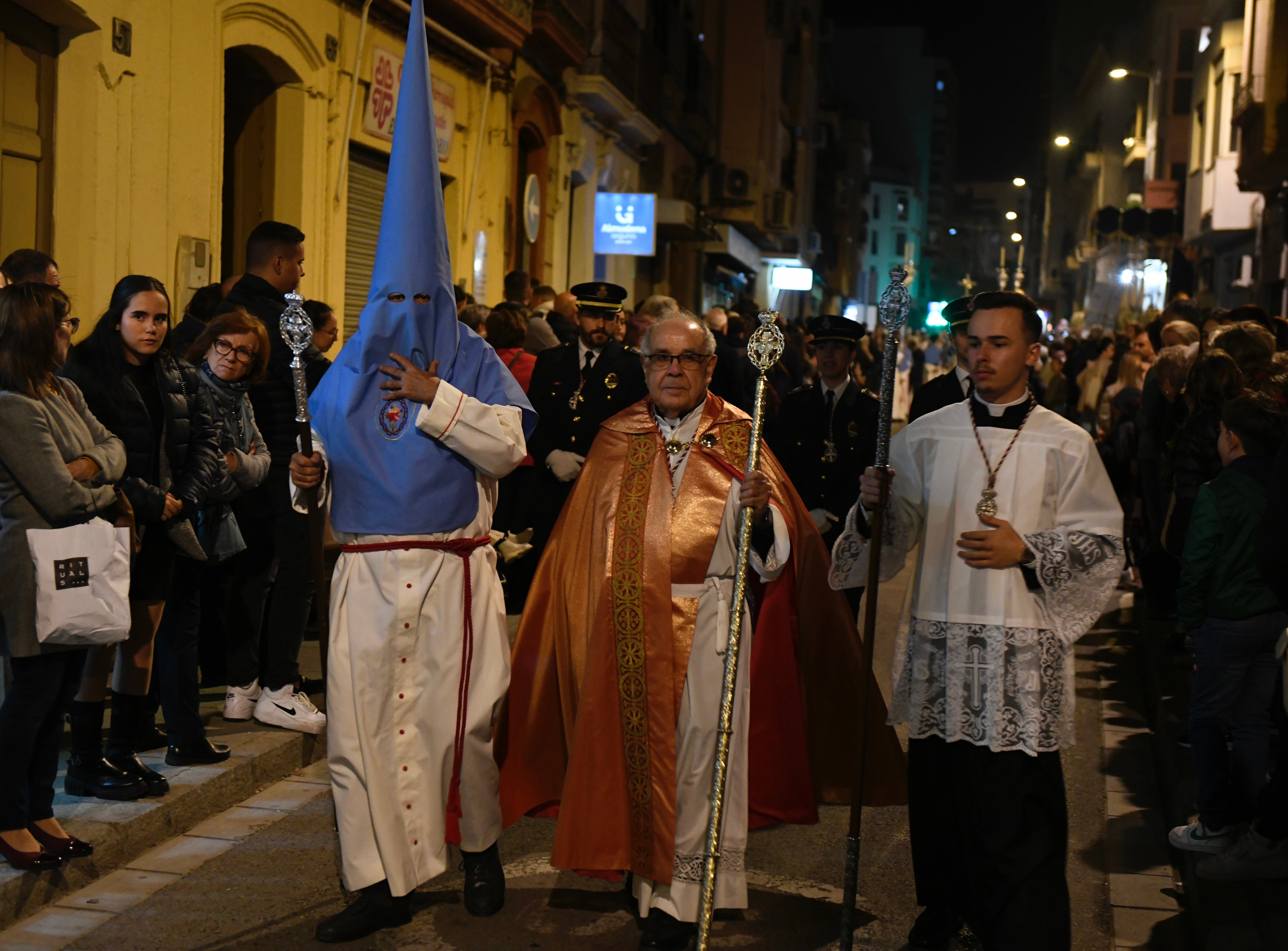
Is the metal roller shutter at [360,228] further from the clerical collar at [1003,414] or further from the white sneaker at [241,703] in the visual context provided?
the clerical collar at [1003,414]

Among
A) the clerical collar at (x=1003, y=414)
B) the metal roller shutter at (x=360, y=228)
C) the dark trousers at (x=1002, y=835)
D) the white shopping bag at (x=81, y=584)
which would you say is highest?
the metal roller shutter at (x=360, y=228)

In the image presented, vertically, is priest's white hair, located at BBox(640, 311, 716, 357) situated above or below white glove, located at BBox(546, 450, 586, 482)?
above

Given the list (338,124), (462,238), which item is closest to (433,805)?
(338,124)

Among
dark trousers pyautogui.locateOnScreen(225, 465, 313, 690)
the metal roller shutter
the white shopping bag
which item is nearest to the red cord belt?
the white shopping bag

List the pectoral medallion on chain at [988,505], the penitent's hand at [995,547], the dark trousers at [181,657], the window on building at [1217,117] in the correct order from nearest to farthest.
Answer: the penitent's hand at [995,547], the pectoral medallion on chain at [988,505], the dark trousers at [181,657], the window on building at [1217,117]

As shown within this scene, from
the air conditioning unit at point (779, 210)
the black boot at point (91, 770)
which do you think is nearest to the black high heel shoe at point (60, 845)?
the black boot at point (91, 770)

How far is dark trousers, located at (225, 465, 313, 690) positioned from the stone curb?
32cm

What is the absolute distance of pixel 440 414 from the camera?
14.5ft

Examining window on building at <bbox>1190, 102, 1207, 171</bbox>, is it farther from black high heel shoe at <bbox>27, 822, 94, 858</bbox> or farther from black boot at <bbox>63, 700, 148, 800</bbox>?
black high heel shoe at <bbox>27, 822, 94, 858</bbox>

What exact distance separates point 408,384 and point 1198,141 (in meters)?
30.1

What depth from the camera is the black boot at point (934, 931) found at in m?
4.33

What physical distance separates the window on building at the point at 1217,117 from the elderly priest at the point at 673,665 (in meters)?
25.5

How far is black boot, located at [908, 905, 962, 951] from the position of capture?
4.33 metres

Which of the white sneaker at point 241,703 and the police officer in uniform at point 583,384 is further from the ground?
the police officer in uniform at point 583,384
